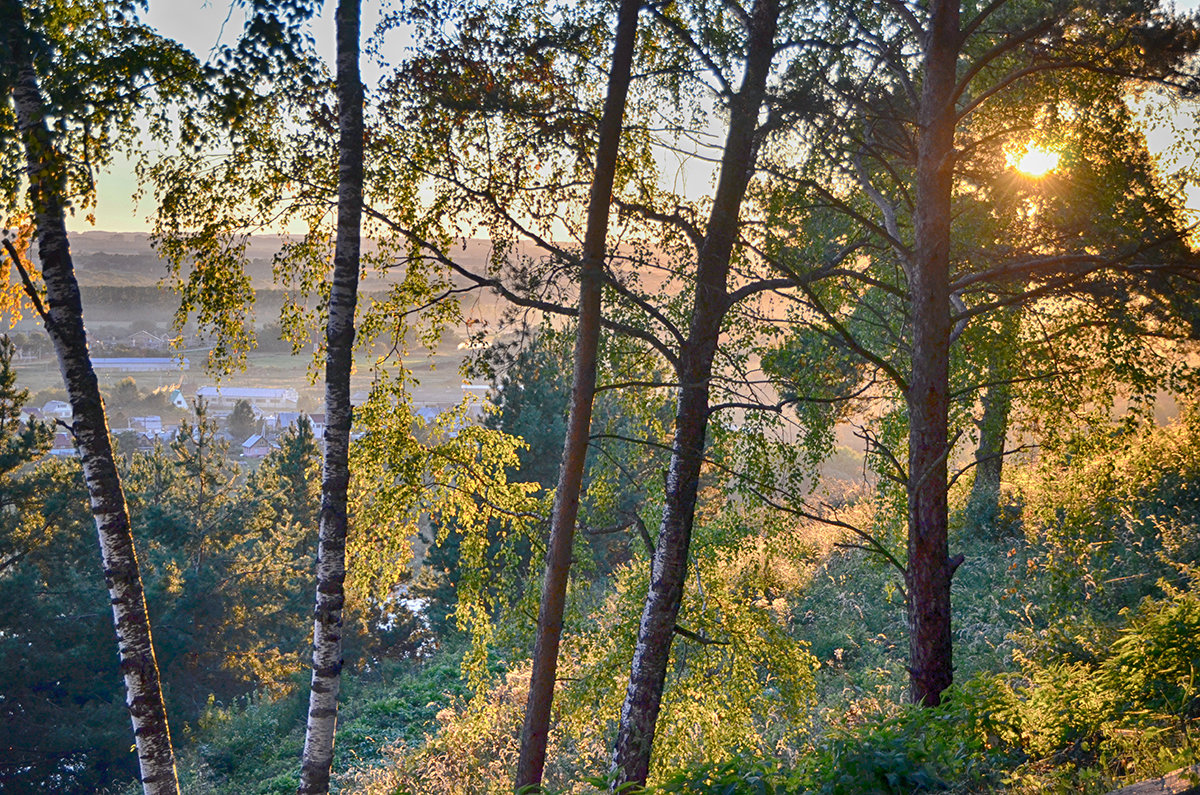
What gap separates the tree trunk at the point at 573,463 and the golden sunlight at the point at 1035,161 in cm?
473

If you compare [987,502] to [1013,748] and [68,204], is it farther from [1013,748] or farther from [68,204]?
[68,204]

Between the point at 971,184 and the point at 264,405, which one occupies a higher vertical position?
the point at 971,184

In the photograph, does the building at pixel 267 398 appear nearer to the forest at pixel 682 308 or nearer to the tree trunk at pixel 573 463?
the forest at pixel 682 308

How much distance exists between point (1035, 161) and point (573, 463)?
6228 mm

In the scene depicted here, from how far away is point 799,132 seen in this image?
21.6ft

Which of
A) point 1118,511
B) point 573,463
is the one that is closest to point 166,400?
point 573,463

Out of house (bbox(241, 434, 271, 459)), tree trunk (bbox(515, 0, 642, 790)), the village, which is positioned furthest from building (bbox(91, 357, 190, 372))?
tree trunk (bbox(515, 0, 642, 790))

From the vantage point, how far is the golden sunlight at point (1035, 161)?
26.8 ft

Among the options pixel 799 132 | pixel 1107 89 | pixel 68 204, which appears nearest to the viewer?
pixel 68 204

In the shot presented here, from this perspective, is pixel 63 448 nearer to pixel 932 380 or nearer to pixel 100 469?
pixel 100 469

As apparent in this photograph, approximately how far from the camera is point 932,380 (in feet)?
19.6

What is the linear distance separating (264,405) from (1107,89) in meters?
110

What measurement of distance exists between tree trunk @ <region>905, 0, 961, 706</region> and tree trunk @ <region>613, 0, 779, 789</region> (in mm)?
1361

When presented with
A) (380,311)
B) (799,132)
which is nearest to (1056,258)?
(799,132)
